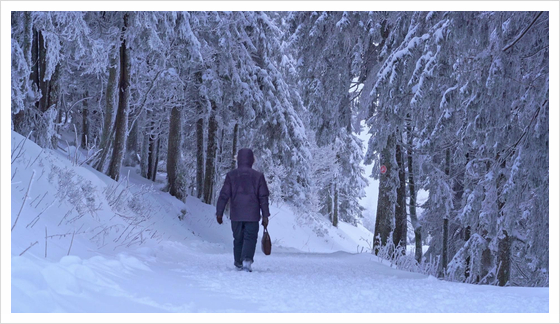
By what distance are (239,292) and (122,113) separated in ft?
27.9

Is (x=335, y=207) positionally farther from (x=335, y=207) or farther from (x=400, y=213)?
(x=400, y=213)

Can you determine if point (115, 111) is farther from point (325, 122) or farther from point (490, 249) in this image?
point (490, 249)

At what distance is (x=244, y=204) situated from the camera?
7.03m

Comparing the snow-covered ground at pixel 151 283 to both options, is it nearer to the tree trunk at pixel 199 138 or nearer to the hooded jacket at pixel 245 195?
the hooded jacket at pixel 245 195

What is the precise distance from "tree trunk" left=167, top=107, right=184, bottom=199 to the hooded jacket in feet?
31.3

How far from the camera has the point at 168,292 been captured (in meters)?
4.59

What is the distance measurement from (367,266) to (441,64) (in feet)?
11.0

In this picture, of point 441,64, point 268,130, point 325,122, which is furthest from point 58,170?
point 268,130

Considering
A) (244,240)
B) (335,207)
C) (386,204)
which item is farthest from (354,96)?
(335,207)

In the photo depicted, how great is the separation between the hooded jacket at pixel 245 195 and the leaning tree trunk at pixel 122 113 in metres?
6.15

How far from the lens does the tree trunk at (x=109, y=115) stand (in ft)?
39.3

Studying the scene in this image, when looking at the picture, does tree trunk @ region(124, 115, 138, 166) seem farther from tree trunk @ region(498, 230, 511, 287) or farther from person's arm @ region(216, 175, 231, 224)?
tree trunk @ region(498, 230, 511, 287)

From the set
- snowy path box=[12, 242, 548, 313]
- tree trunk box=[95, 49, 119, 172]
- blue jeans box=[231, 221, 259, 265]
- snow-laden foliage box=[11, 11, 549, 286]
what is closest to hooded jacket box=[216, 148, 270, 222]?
blue jeans box=[231, 221, 259, 265]

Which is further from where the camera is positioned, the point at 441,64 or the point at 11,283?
the point at 441,64
